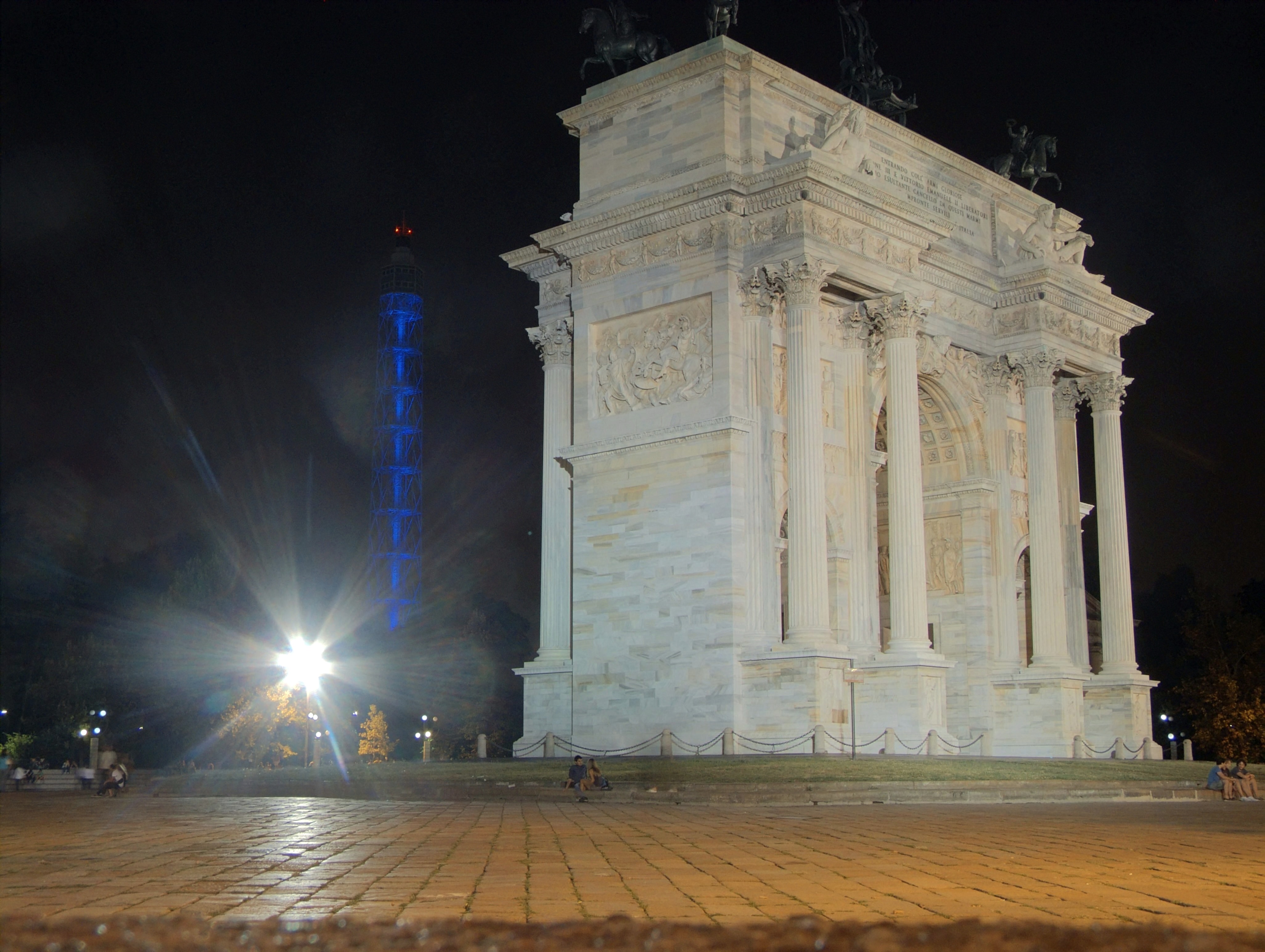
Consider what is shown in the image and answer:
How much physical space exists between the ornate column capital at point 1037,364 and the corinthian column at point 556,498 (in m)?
17.9

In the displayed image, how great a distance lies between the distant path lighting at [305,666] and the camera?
2135 inches

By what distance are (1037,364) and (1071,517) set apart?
7.06 metres

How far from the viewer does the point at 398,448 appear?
96.1m

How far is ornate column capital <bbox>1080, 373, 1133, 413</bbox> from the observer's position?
195 feet

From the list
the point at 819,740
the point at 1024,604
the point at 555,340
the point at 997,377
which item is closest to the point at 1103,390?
the point at 997,377

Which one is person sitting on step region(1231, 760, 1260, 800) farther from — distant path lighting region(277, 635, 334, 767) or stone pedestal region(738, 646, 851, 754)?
distant path lighting region(277, 635, 334, 767)

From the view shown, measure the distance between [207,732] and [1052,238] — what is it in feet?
144

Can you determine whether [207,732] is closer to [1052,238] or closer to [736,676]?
[736,676]

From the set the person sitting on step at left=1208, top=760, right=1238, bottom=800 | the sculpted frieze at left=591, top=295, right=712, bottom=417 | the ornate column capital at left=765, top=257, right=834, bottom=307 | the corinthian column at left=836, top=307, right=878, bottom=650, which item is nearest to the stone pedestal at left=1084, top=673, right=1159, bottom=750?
the corinthian column at left=836, top=307, right=878, bottom=650

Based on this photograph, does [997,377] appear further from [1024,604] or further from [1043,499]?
[1024,604]

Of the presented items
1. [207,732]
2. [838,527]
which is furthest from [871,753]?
[207,732]

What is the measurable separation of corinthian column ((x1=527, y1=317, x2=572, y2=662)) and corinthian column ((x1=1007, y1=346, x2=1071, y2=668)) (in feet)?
58.8

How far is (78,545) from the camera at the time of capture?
2908 inches

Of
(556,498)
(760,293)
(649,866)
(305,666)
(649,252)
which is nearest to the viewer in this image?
(649,866)
